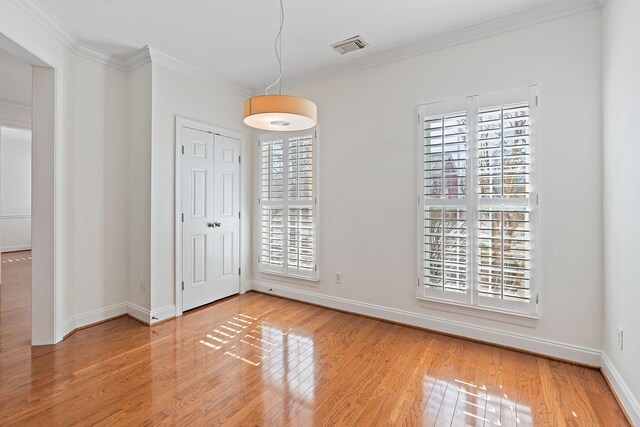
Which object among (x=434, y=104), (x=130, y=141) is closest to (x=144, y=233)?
(x=130, y=141)

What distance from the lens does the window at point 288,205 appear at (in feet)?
13.1

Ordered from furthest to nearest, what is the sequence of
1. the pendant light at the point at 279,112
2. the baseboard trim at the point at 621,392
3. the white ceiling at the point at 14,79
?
the white ceiling at the point at 14,79
the pendant light at the point at 279,112
the baseboard trim at the point at 621,392

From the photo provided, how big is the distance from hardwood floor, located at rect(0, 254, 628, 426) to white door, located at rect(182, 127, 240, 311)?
0.69 metres

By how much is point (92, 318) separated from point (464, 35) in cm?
469

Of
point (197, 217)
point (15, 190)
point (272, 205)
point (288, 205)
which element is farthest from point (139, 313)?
point (15, 190)

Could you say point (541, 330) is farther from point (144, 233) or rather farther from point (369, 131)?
point (144, 233)

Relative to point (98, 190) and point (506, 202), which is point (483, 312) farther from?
point (98, 190)

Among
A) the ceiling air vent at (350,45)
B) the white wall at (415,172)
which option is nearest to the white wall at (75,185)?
the white wall at (415,172)

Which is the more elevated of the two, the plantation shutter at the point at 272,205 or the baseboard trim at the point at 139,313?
the plantation shutter at the point at 272,205

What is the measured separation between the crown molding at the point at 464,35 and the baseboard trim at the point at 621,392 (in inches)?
107

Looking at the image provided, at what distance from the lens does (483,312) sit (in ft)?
9.60

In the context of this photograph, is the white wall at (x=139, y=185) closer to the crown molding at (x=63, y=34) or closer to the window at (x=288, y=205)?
the crown molding at (x=63, y=34)

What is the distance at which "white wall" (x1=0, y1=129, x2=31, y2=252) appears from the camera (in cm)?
727

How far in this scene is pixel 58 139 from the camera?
2924mm
